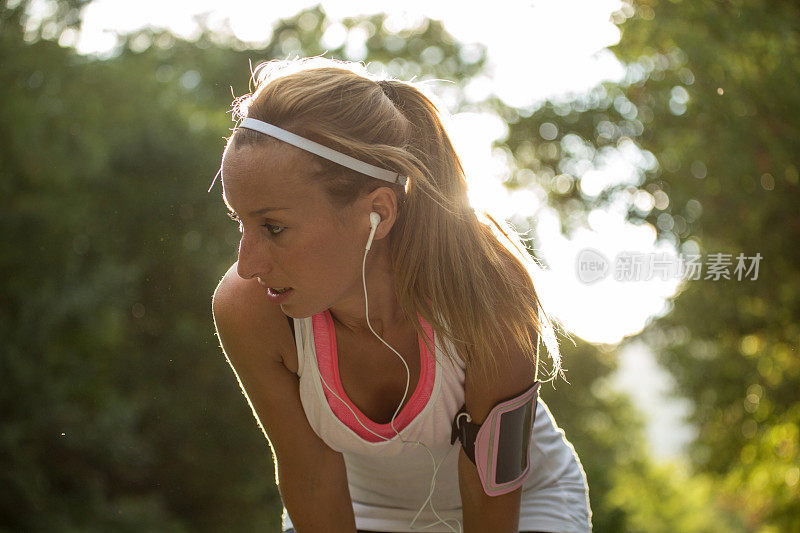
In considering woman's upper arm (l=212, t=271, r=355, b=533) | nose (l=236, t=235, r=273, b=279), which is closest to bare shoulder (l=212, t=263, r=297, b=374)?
woman's upper arm (l=212, t=271, r=355, b=533)

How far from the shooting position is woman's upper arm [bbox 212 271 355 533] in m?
1.05

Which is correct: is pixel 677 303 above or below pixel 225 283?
below

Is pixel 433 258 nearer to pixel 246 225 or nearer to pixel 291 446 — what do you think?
pixel 246 225

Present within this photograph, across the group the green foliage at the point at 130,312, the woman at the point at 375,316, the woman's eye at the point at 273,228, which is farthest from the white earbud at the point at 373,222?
the green foliage at the point at 130,312

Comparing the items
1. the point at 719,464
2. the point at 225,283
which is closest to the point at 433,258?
the point at 225,283

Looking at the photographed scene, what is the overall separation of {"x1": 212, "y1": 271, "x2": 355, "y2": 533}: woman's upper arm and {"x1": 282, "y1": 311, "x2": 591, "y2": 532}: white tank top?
23mm

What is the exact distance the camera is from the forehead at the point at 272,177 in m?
0.91

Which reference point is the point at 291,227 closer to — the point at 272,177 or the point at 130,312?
the point at 272,177

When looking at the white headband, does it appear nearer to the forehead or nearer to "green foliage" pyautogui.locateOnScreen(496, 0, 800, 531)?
the forehead

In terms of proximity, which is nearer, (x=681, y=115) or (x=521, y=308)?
(x=521, y=308)

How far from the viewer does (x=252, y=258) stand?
36.9 inches

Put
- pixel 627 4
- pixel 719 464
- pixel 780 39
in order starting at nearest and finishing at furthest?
pixel 780 39, pixel 627 4, pixel 719 464

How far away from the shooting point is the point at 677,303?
3869 millimetres

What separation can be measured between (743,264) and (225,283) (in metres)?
3.30
